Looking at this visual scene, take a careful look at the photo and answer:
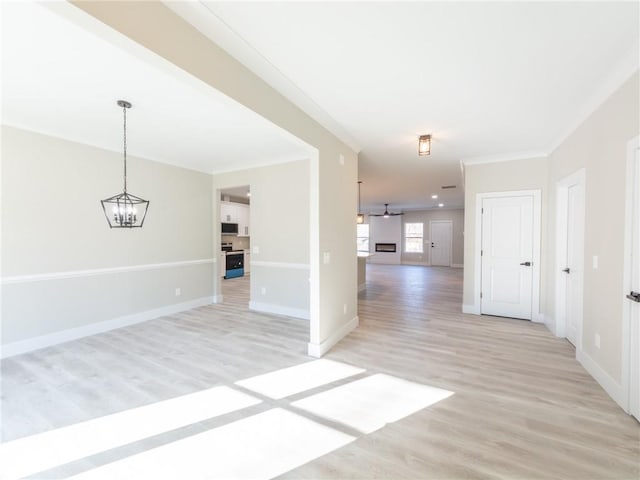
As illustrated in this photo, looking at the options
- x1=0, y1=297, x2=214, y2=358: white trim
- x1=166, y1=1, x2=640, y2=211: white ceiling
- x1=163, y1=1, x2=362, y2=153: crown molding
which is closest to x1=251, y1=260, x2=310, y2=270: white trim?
x1=0, y1=297, x2=214, y2=358: white trim

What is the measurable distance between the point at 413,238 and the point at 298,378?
450 inches

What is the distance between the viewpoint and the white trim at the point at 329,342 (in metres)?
3.19

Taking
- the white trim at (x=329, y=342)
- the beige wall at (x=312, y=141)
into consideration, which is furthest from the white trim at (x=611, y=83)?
the white trim at (x=329, y=342)

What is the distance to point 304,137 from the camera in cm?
285

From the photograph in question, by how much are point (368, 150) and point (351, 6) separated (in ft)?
9.12

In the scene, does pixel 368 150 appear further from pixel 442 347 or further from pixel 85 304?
pixel 85 304

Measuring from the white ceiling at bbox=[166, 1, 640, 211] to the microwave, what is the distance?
19.8 feet

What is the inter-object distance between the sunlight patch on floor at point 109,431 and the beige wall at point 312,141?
1.24 meters

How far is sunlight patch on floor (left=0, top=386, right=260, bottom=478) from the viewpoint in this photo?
67.7 inches

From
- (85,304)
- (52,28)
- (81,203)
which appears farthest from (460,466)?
(81,203)

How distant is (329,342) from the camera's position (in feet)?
11.1

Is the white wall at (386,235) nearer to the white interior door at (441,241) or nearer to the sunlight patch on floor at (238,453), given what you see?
the white interior door at (441,241)

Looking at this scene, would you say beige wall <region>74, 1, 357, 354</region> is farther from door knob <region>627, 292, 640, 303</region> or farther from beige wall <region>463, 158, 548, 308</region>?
door knob <region>627, 292, 640, 303</region>

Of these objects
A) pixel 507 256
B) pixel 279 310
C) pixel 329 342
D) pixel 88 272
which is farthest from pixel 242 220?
pixel 507 256
